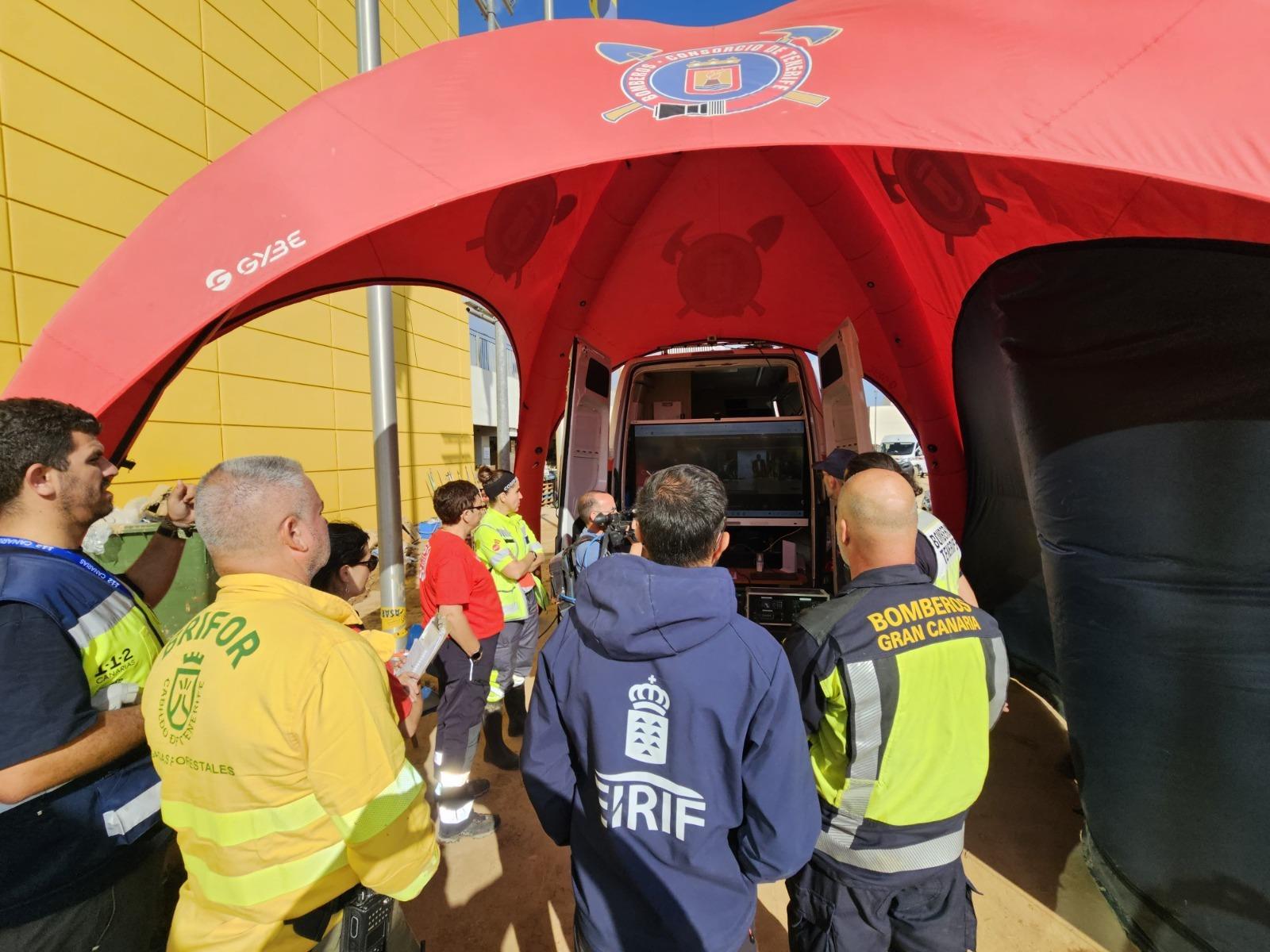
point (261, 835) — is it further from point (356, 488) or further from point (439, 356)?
point (439, 356)

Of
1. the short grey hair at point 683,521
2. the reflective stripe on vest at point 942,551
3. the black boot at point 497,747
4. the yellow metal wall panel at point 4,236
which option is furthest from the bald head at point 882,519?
the yellow metal wall panel at point 4,236

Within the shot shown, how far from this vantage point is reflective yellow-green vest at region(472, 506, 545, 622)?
3469 mm

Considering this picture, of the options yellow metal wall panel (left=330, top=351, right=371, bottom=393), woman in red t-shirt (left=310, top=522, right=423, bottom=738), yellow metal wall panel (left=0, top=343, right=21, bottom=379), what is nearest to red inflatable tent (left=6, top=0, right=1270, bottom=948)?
woman in red t-shirt (left=310, top=522, right=423, bottom=738)

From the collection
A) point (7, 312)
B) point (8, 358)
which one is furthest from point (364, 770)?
point (7, 312)

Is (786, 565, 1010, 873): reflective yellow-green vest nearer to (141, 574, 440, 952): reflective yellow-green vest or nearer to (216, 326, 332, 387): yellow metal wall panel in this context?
(141, 574, 440, 952): reflective yellow-green vest

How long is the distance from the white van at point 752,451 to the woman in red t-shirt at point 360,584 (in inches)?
83.0

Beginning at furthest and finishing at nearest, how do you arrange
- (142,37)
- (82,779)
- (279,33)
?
(279,33), (142,37), (82,779)

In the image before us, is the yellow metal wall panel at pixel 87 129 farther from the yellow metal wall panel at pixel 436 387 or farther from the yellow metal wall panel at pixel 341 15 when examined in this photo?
the yellow metal wall panel at pixel 436 387

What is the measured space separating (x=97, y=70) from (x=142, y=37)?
0.75m

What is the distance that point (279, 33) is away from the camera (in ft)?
23.3

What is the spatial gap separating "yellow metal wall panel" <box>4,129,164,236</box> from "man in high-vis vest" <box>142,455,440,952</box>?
469cm

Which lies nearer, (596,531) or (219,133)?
(596,531)

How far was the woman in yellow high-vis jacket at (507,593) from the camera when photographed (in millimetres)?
3459

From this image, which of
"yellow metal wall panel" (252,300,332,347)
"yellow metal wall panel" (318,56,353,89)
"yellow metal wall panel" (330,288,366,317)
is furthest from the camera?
"yellow metal wall panel" (330,288,366,317)
